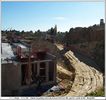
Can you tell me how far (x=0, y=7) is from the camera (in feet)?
15.4

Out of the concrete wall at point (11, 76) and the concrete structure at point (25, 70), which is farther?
the concrete structure at point (25, 70)

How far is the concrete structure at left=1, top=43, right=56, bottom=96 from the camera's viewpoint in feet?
19.3

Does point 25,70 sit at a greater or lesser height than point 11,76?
greater

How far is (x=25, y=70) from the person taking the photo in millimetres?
6254

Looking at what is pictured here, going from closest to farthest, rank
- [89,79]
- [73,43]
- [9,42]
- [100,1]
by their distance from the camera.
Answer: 1. [100,1]
2. [9,42]
3. [89,79]
4. [73,43]

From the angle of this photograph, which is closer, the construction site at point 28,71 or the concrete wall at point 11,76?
the concrete wall at point 11,76

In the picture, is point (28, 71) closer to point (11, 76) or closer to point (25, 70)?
point (25, 70)

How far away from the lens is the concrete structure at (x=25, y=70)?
19.3 ft

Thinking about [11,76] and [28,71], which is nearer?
[11,76]

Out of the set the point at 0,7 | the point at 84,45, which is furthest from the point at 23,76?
the point at 84,45

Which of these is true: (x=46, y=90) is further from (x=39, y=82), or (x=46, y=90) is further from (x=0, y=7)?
(x=0, y=7)

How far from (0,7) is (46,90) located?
2637 millimetres

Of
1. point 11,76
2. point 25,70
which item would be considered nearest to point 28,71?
point 25,70

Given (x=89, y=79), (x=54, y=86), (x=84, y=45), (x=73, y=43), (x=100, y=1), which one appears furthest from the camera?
(x=73, y=43)
